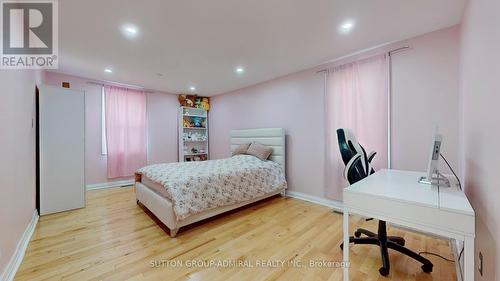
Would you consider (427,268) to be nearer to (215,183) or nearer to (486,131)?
(486,131)

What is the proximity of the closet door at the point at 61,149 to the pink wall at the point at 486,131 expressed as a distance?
14.3ft

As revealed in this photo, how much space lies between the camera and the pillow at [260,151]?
12.3 feet

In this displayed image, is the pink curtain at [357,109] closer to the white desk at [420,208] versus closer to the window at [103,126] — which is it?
the white desk at [420,208]

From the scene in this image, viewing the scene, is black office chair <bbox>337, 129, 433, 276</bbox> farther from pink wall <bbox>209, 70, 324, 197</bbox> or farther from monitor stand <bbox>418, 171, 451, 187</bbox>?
Answer: pink wall <bbox>209, 70, 324, 197</bbox>

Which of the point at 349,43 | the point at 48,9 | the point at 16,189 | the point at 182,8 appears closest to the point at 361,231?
the point at 349,43

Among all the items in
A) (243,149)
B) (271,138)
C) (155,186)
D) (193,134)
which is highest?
(193,134)

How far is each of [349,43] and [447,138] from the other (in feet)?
5.23

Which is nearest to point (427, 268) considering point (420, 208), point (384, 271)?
point (384, 271)

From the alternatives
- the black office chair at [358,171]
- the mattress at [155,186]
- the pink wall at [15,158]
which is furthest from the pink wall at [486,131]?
the pink wall at [15,158]

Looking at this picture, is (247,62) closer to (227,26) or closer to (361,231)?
(227,26)

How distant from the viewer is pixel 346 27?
85.7 inches

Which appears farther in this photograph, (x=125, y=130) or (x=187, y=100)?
(x=187, y=100)

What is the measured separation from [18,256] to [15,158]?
2.85 feet

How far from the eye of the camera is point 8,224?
5.15 ft
